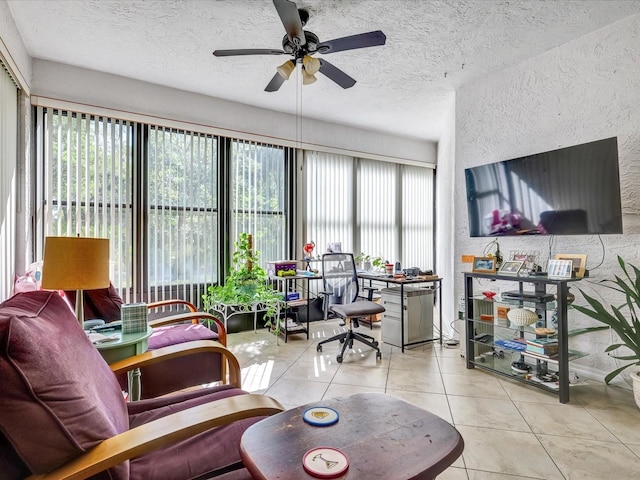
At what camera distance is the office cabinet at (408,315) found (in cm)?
361

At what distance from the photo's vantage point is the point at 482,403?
2379 millimetres

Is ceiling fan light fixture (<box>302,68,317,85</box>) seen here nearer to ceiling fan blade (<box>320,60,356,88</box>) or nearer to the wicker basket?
ceiling fan blade (<box>320,60,356,88</box>)

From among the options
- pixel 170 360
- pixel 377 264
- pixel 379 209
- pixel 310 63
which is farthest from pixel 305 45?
pixel 379 209

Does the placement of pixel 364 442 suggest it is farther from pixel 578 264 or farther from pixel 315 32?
pixel 315 32

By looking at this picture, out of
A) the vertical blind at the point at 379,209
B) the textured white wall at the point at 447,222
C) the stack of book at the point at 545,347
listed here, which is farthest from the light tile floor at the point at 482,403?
the vertical blind at the point at 379,209

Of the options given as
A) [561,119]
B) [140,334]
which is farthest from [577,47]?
[140,334]

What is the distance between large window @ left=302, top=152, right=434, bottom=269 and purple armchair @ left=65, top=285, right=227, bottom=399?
2.55 metres

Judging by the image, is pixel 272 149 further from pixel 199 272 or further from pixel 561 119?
pixel 561 119

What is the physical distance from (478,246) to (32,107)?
4630 millimetres

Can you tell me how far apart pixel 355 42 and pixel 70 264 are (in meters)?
2.13

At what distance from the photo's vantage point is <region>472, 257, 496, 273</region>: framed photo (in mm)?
2957

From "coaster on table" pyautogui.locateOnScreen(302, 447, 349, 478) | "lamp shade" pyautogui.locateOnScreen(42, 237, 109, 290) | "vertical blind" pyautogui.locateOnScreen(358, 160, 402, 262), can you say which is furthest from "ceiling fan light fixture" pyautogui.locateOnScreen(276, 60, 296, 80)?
"vertical blind" pyautogui.locateOnScreen(358, 160, 402, 262)

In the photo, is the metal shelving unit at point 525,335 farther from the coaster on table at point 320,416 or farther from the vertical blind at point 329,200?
the vertical blind at point 329,200

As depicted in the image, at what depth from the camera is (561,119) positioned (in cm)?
298
